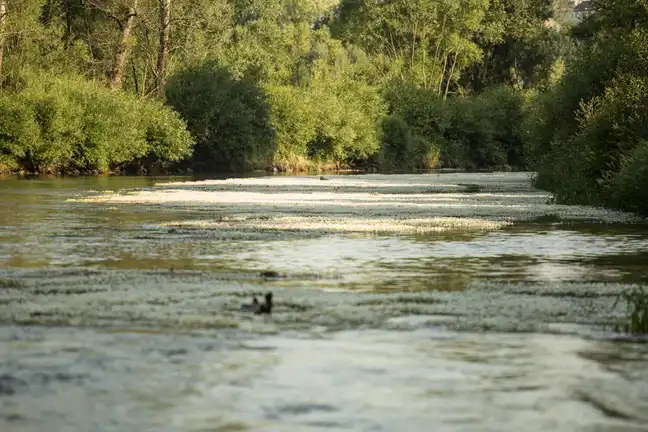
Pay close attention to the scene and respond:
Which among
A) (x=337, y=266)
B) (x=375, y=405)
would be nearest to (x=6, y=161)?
(x=337, y=266)

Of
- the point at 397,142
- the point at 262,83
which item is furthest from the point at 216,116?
the point at 397,142

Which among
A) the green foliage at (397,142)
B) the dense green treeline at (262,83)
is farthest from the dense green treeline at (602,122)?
the green foliage at (397,142)

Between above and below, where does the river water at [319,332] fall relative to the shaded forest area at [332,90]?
below

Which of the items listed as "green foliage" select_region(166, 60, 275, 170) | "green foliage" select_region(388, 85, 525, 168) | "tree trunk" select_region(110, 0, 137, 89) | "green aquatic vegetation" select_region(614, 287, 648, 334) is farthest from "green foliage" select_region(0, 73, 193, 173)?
"green aquatic vegetation" select_region(614, 287, 648, 334)

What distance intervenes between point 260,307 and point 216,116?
7785 cm

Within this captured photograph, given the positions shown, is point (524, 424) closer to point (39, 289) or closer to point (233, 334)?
point (233, 334)

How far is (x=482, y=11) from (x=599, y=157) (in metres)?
87.7

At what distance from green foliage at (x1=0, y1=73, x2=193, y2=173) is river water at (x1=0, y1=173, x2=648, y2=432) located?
46738mm

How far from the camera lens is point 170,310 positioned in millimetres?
14211

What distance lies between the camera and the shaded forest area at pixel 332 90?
5197 cm

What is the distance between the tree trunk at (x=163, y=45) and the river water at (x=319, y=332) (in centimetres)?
6520

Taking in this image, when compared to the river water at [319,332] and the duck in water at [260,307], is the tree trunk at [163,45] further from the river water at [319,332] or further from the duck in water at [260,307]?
the duck in water at [260,307]

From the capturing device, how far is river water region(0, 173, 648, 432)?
916 cm

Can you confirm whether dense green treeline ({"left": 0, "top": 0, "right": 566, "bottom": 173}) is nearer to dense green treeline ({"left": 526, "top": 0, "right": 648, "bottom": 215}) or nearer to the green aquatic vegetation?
dense green treeline ({"left": 526, "top": 0, "right": 648, "bottom": 215})
